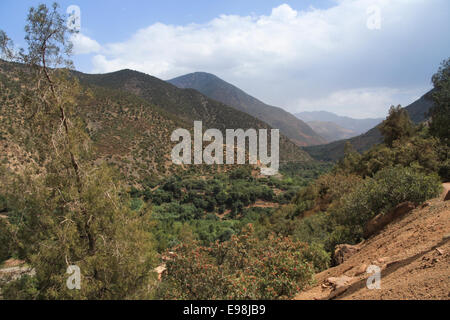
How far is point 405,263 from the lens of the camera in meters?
5.57

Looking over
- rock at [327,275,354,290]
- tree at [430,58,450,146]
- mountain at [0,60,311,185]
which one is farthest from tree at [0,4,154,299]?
mountain at [0,60,311,185]

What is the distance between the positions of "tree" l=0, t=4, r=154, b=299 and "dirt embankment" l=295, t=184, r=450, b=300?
4.00 meters

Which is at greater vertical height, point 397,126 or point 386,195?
point 397,126

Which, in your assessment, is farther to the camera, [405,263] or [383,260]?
[383,260]

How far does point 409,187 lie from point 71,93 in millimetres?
10923

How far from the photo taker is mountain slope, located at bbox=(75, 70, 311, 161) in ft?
251

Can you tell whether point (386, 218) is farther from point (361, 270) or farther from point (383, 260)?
point (361, 270)

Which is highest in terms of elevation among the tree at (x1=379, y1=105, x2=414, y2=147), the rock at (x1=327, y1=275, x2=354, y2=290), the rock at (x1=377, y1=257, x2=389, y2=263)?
the tree at (x1=379, y1=105, x2=414, y2=147)

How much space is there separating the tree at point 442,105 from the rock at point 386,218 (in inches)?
410

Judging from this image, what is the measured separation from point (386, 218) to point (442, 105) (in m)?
13.6

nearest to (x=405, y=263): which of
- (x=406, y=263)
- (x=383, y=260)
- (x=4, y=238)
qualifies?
(x=406, y=263)

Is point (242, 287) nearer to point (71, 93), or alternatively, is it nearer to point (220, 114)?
point (71, 93)

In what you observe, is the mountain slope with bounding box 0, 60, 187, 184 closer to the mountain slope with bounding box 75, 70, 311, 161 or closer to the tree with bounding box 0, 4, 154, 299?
the mountain slope with bounding box 75, 70, 311, 161
